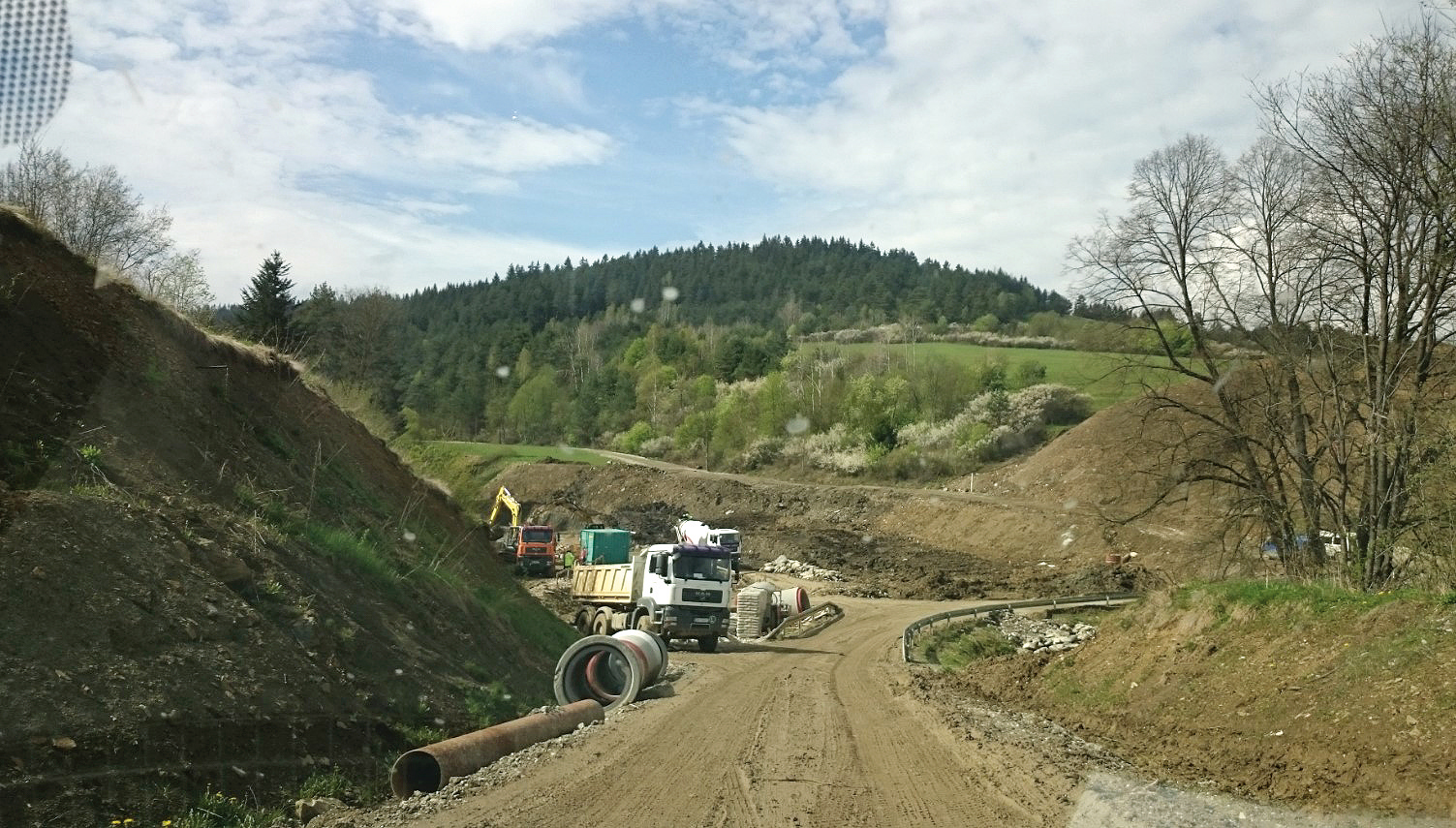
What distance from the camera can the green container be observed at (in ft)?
150

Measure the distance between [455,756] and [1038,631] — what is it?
27556mm

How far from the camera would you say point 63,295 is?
17156 millimetres

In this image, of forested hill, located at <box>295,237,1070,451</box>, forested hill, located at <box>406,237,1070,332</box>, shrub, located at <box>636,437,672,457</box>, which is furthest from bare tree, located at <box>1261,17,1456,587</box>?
forested hill, located at <box>406,237,1070,332</box>

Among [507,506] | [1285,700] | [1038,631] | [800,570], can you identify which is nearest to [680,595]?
[1038,631]

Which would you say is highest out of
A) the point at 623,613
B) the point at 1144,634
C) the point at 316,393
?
the point at 316,393

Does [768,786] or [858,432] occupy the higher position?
[858,432]

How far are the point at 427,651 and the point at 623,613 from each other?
16.4 m

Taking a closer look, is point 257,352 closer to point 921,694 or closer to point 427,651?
point 427,651

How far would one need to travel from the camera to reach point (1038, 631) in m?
35.6

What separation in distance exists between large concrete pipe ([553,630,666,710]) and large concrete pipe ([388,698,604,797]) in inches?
171

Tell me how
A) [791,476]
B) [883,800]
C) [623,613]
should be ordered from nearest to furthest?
[883,800], [623,613], [791,476]

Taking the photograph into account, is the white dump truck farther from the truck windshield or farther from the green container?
the green container

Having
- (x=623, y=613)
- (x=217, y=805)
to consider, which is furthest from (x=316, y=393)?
(x=217, y=805)

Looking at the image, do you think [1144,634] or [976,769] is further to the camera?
[1144,634]
